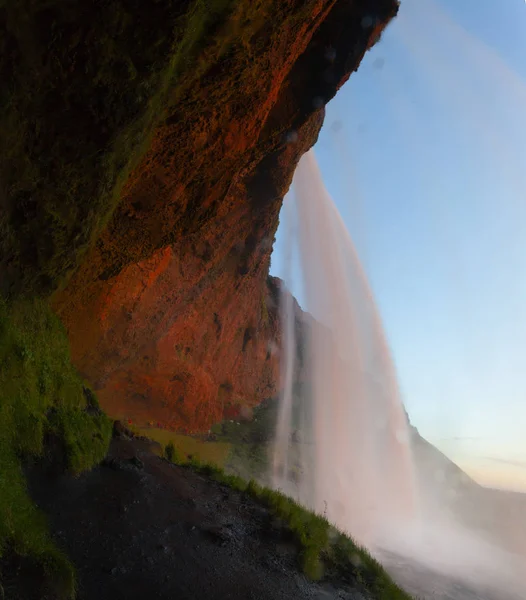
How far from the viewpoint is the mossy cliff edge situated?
17.1 feet

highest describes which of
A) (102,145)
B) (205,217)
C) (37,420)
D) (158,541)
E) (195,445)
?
(205,217)

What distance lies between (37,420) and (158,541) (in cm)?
241

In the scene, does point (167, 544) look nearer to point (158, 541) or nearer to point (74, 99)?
point (158, 541)

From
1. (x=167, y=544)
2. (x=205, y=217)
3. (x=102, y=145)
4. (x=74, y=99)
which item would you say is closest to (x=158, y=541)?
(x=167, y=544)

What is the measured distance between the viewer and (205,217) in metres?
12.2

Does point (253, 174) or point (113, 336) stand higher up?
point (253, 174)

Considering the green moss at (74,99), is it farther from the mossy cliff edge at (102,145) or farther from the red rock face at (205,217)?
the red rock face at (205,217)

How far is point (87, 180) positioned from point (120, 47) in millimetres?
2041

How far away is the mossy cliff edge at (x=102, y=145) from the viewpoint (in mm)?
5199

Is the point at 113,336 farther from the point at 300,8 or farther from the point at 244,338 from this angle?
the point at 244,338

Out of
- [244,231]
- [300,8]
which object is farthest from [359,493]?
[300,8]

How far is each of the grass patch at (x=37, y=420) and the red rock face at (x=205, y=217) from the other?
3179mm

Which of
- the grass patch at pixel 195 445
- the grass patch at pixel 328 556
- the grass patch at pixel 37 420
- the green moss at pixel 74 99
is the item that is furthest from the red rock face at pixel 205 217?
the grass patch at pixel 328 556

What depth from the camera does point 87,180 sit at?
6781mm
